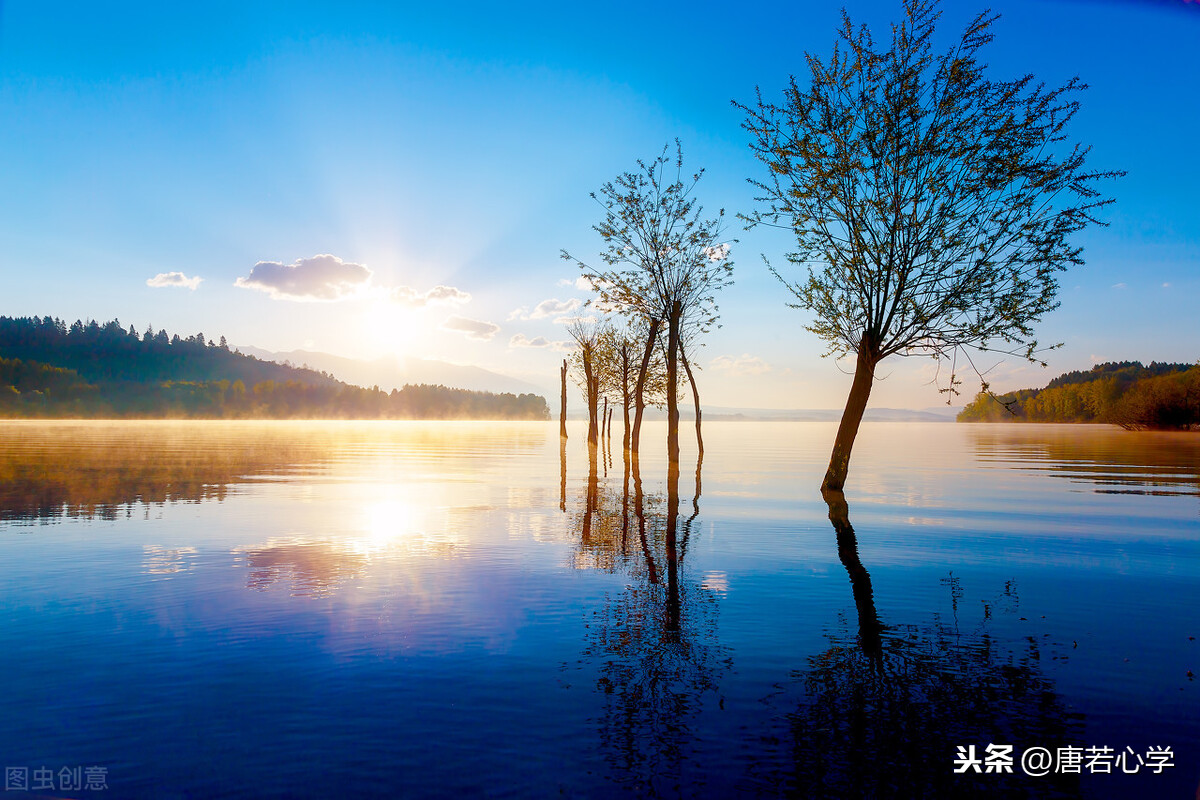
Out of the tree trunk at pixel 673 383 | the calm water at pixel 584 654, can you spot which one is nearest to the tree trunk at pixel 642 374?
the tree trunk at pixel 673 383

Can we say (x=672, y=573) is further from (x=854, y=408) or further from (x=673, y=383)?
(x=673, y=383)

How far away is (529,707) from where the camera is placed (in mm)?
6910

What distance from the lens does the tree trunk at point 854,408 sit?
95.5ft

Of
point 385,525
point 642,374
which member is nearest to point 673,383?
point 642,374

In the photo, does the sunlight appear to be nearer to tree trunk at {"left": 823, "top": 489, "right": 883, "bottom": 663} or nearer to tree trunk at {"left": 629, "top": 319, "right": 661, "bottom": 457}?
tree trunk at {"left": 823, "top": 489, "right": 883, "bottom": 663}

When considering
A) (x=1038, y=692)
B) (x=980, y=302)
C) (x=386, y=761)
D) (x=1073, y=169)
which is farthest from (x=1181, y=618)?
(x=1073, y=169)

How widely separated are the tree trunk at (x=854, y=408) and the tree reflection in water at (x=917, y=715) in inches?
795

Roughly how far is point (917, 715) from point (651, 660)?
3019 millimetres

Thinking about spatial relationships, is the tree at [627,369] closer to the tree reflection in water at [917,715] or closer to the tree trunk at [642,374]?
the tree trunk at [642,374]

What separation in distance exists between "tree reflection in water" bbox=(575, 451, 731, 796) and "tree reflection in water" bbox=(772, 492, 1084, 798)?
990mm

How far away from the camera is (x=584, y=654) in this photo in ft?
28.0

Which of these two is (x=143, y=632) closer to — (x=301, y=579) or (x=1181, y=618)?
(x=301, y=579)

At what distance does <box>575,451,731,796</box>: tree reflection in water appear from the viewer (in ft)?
19.3

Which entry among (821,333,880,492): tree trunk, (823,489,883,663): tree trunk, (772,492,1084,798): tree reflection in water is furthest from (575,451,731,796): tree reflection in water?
(821,333,880,492): tree trunk
